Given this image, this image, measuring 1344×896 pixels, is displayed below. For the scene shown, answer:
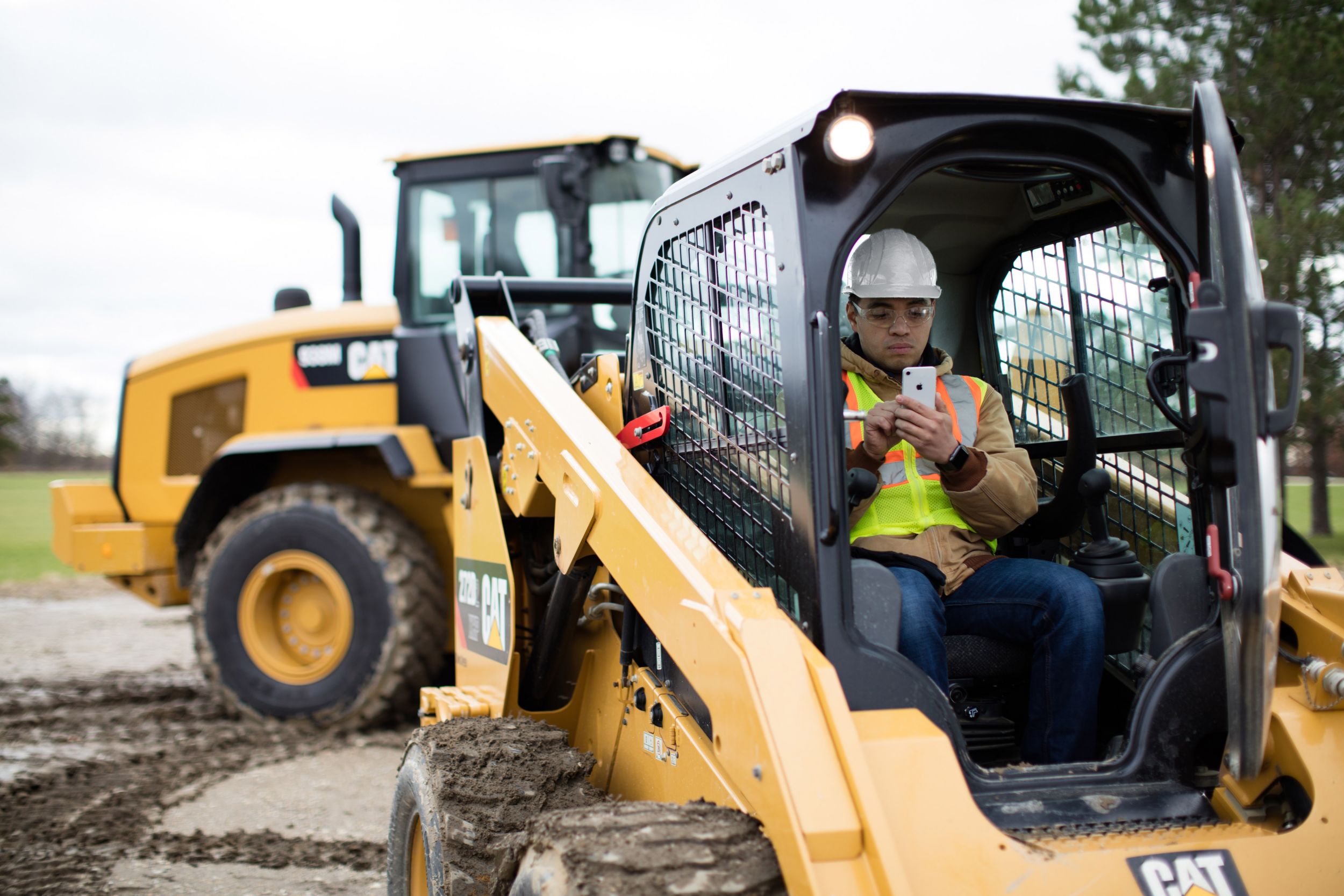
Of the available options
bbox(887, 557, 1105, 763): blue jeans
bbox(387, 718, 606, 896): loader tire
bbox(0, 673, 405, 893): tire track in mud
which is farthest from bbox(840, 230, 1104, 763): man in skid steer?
bbox(0, 673, 405, 893): tire track in mud

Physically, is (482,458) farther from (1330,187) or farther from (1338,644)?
(1330,187)

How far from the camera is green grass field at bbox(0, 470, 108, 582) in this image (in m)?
18.9

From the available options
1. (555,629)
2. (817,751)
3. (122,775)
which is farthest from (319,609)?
(817,751)

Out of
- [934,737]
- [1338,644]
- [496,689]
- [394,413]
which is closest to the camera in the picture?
[934,737]

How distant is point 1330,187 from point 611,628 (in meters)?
10.4

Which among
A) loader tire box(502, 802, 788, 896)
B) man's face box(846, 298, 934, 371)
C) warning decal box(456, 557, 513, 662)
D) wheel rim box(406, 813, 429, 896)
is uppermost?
man's face box(846, 298, 934, 371)

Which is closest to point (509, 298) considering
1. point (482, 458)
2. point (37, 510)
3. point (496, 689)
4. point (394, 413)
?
point (482, 458)

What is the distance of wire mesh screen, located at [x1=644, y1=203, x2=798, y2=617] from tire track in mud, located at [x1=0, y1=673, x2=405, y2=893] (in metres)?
2.14

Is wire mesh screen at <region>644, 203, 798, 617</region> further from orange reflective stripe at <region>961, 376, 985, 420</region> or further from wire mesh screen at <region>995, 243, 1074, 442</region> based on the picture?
wire mesh screen at <region>995, 243, 1074, 442</region>

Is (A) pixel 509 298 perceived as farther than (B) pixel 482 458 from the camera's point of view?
Yes

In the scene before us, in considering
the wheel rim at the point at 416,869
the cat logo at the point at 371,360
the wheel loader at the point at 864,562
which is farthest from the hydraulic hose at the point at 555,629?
the cat logo at the point at 371,360

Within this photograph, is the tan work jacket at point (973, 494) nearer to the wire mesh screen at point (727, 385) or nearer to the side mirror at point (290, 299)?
the wire mesh screen at point (727, 385)

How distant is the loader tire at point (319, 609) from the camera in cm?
583

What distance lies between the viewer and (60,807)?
15.2 ft
